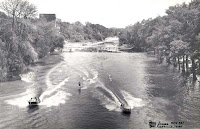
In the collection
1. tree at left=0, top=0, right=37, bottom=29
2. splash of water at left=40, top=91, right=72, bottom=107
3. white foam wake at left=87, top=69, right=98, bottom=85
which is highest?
tree at left=0, top=0, right=37, bottom=29

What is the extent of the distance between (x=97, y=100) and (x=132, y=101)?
878 cm

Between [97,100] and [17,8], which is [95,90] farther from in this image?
[17,8]

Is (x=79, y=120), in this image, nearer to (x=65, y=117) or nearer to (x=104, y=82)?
(x=65, y=117)

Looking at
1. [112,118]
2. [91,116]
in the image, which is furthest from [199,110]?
[91,116]

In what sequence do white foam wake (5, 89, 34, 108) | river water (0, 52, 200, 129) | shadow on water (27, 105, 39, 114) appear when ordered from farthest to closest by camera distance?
white foam wake (5, 89, 34, 108) < shadow on water (27, 105, 39, 114) < river water (0, 52, 200, 129)

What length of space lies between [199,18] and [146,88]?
27.1 metres

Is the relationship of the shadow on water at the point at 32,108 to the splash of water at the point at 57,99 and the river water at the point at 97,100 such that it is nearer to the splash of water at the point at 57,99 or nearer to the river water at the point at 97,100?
the river water at the point at 97,100

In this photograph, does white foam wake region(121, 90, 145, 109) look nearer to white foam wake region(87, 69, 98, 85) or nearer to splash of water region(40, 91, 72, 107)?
splash of water region(40, 91, 72, 107)

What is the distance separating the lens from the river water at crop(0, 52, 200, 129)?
4959 cm

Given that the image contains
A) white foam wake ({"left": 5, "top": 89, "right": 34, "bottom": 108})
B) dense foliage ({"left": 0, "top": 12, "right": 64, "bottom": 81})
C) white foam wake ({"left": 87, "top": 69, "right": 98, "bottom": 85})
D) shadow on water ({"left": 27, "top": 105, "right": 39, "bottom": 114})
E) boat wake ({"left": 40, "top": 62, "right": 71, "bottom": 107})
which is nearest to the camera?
shadow on water ({"left": 27, "top": 105, "right": 39, "bottom": 114})

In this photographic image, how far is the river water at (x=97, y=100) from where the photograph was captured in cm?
4959

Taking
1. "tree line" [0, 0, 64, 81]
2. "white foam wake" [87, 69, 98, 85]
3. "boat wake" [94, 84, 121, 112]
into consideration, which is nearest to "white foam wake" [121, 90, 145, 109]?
"boat wake" [94, 84, 121, 112]

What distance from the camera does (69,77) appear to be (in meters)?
91.4

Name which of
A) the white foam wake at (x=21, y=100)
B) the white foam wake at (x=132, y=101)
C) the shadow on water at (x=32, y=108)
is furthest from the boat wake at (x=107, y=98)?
the white foam wake at (x=21, y=100)
